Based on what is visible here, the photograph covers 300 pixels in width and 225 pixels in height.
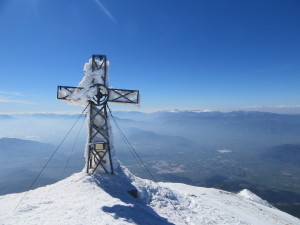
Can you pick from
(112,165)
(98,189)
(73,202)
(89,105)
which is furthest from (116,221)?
(89,105)

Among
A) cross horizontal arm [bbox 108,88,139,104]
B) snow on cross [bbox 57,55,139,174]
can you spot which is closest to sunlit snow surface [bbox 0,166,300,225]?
snow on cross [bbox 57,55,139,174]

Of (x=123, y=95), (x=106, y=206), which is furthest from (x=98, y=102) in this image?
(x=106, y=206)

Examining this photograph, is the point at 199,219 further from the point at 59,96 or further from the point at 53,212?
the point at 59,96

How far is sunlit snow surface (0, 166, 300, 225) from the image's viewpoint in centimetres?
1085

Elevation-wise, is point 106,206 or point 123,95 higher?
point 123,95

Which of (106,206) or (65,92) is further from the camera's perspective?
(65,92)

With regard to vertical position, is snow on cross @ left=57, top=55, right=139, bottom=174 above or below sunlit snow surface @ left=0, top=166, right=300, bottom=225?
above

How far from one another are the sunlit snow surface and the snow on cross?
56.7 inches

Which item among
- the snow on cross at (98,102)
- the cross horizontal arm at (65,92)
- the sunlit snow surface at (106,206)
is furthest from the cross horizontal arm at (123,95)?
the sunlit snow surface at (106,206)

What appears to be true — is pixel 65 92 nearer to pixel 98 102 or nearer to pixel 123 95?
pixel 98 102

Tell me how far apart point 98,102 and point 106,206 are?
29.6 feet

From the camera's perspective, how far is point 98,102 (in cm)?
1741

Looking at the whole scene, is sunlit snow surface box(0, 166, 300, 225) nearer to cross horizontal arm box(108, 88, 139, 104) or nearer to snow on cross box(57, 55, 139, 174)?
snow on cross box(57, 55, 139, 174)

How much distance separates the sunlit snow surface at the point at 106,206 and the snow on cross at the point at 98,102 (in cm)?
144
